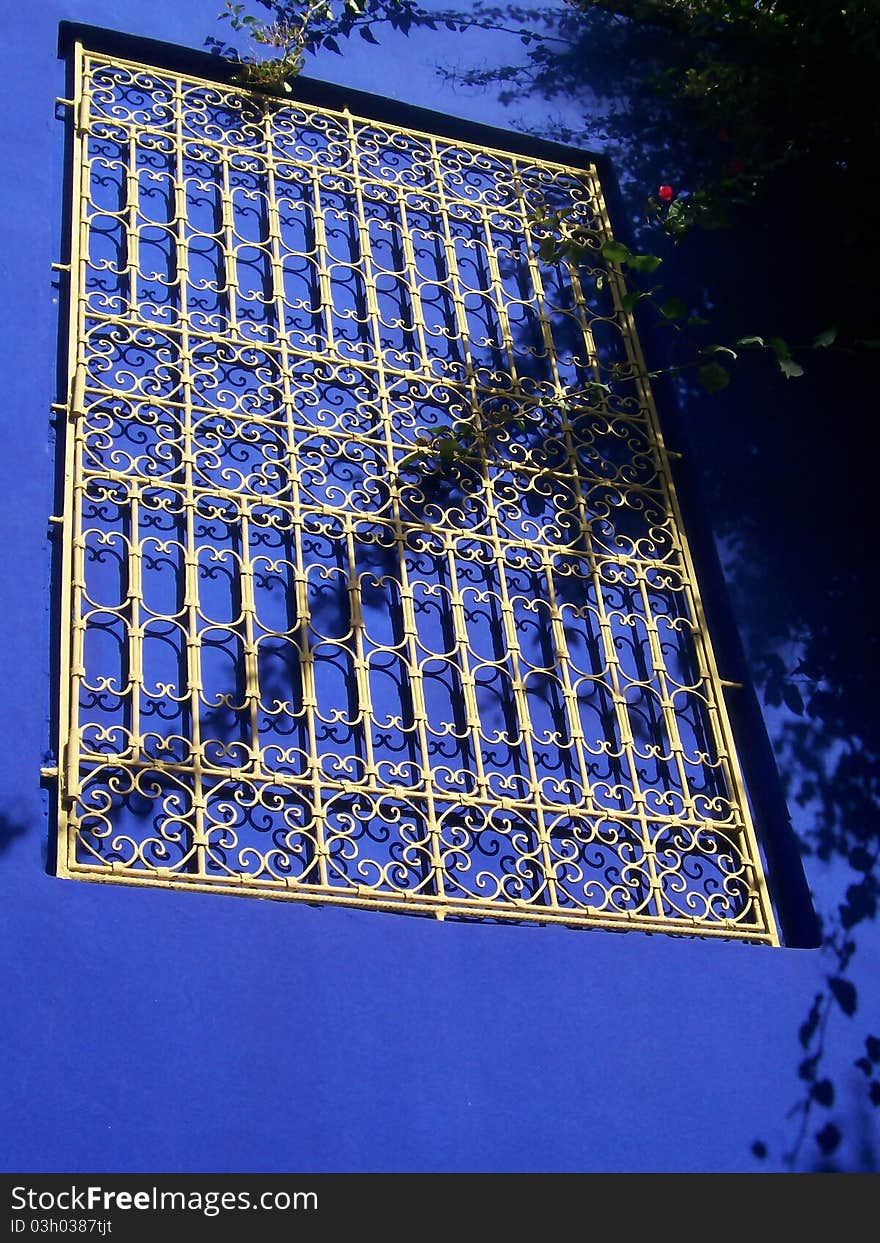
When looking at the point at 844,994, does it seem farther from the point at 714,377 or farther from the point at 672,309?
the point at 672,309

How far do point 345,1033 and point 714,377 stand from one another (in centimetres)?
244

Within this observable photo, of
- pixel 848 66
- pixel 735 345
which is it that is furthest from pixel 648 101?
pixel 735 345

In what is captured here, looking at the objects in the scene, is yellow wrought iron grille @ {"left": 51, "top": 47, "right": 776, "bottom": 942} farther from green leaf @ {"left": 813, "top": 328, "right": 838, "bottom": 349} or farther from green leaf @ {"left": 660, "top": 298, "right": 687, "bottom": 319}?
green leaf @ {"left": 813, "top": 328, "right": 838, "bottom": 349}

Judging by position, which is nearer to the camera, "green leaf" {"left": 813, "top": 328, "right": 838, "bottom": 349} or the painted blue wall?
the painted blue wall

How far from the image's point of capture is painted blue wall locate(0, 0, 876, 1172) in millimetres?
3496

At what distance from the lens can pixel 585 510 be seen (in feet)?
16.2

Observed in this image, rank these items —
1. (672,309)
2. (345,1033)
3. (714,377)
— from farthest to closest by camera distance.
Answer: (672,309) → (714,377) → (345,1033)

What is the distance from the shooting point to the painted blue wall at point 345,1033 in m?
3.50

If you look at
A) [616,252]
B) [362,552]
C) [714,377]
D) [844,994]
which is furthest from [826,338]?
[844,994]

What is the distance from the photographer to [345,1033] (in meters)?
3.75

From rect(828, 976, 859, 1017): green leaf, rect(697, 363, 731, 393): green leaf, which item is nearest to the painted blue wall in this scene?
rect(828, 976, 859, 1017): green leaf

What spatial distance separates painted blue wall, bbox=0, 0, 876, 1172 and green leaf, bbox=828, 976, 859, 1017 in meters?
0.05

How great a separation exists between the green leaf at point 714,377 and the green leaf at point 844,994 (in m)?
1.85

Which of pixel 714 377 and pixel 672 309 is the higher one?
pixel 672 309
